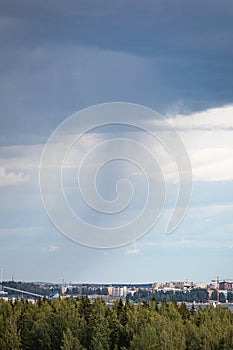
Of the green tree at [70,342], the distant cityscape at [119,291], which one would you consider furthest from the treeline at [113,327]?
the distant cityscape at [119,291]

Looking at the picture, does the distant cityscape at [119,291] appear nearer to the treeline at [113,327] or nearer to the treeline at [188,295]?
the treeline at [188,295]

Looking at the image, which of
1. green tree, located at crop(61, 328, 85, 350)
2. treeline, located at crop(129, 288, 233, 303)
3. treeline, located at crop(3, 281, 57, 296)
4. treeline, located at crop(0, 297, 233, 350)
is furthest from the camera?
treeline, located at crop(129, 288, 233, 303)

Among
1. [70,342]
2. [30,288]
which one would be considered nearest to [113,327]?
[70,342]

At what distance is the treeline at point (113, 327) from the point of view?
48.3 m

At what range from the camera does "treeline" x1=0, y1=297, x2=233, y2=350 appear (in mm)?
48344

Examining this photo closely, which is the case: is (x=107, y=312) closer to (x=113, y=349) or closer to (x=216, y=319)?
(x=113, y=349)

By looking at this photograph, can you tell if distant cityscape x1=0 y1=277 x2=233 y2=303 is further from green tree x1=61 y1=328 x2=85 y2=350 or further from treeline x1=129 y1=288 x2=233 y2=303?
green tree x1=61 y1=328 x2=85 y2=350

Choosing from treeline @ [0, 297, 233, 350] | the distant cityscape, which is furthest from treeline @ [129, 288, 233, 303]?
treeline @ [0, 297, 233, 350]

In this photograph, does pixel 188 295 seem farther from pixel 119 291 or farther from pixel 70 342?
pixel 70 342

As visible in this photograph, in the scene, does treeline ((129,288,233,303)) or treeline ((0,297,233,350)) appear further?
treeline ((129,288,233,303))

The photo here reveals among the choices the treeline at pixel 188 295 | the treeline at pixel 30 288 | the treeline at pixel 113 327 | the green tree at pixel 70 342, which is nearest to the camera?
the treeline at pixel 113 327

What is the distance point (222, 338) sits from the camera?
48500 millimetres

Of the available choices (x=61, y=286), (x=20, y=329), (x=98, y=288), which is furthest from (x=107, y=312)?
(x=98, y=288)

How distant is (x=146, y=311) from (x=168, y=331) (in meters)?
5.53
